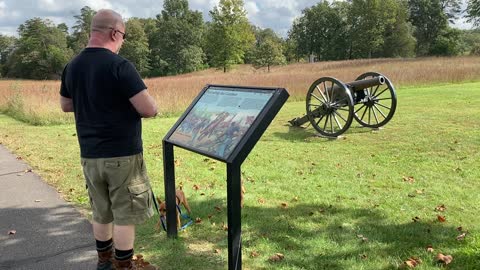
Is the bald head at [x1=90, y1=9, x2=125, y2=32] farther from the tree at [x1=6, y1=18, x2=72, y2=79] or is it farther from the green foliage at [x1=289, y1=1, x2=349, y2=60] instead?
the green foliage at [x1=289, y1=1, x2=349, y2=60]

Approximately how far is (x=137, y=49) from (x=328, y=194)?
57126 mm

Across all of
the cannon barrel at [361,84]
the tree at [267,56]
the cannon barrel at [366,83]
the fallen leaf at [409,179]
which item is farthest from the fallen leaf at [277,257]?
the tree at [267,56]

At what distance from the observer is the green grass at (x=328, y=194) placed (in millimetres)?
3670

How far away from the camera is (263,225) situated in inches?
170

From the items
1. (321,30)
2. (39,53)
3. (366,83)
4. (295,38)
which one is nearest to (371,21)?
(321,30)

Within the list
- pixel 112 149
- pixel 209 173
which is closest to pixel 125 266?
pixel 112 149

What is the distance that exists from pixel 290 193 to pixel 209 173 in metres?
1.49

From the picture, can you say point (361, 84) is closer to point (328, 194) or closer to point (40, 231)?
point (328, 194)

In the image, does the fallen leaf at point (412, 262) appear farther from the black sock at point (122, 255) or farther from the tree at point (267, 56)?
the tree at point (267, 56)

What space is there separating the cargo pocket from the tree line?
43810mm

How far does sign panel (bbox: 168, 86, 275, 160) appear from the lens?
311cm

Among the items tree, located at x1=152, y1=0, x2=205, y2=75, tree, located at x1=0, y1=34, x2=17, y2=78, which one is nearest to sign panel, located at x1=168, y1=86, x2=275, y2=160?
tree, located at x1=152, y1=0, x2=205, y2=75

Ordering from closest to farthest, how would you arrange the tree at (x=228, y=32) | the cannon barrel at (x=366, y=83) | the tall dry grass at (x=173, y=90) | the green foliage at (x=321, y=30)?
1. the cannon barrel at (x=366, y=83)
2. the tall dry grass at (x=173, y=90)
3. the tree at (x=228, y=32)
4. the green foliage at (x=321, y=30)

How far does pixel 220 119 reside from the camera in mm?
3398
